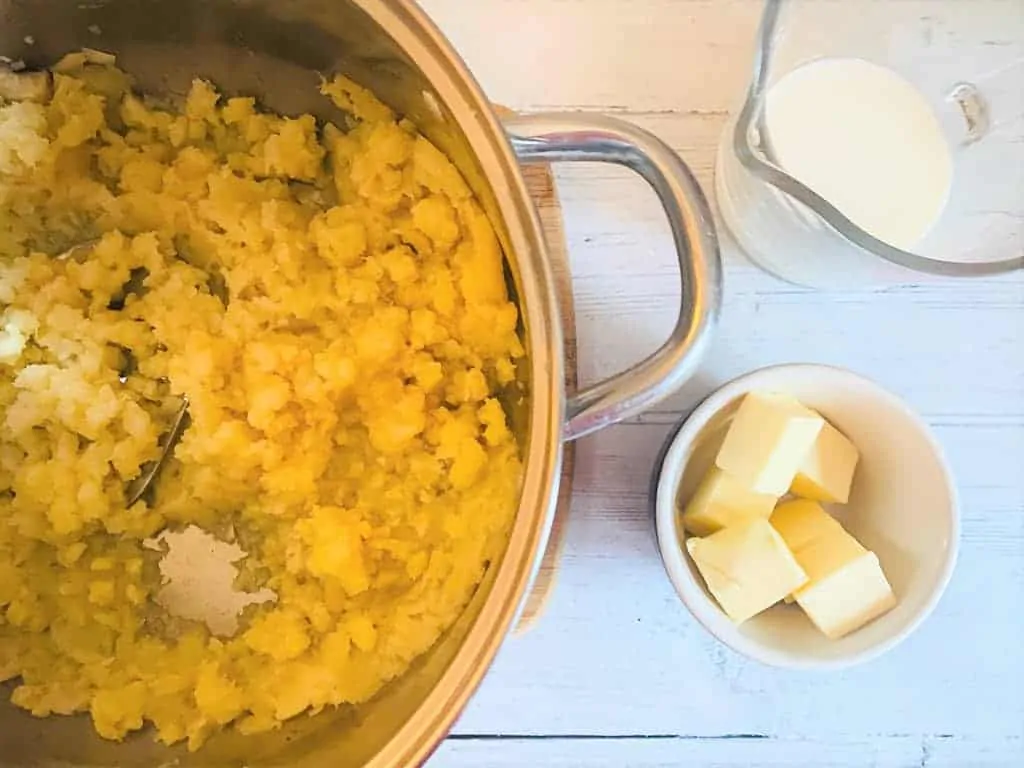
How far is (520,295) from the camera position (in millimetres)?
698

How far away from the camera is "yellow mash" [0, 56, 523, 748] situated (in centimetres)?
79

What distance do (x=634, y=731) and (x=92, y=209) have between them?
593mm

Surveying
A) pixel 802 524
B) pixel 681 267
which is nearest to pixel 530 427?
pixel 681 267

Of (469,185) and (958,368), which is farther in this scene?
(958,368)

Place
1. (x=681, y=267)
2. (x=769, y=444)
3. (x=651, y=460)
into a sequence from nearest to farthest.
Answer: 1. (x=681, y=267)
2. (x=769, y=444)
3. (x=651, y=460)

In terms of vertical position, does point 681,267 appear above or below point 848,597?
above

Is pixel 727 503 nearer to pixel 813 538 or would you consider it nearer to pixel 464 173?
pixel 813 538

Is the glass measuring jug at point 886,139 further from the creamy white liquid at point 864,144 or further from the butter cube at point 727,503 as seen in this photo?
the butter cube at point 727,503

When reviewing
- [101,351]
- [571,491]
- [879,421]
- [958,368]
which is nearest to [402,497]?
[571,491]

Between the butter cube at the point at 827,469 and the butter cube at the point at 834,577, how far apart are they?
0.07 ft

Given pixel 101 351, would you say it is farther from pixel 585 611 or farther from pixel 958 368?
pixel 958 368

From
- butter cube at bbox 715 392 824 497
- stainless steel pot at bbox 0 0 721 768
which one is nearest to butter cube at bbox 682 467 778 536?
butter cube at bbox 715 392 824 497

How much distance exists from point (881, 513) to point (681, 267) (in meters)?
0.30

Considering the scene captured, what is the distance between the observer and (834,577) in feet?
2.54
